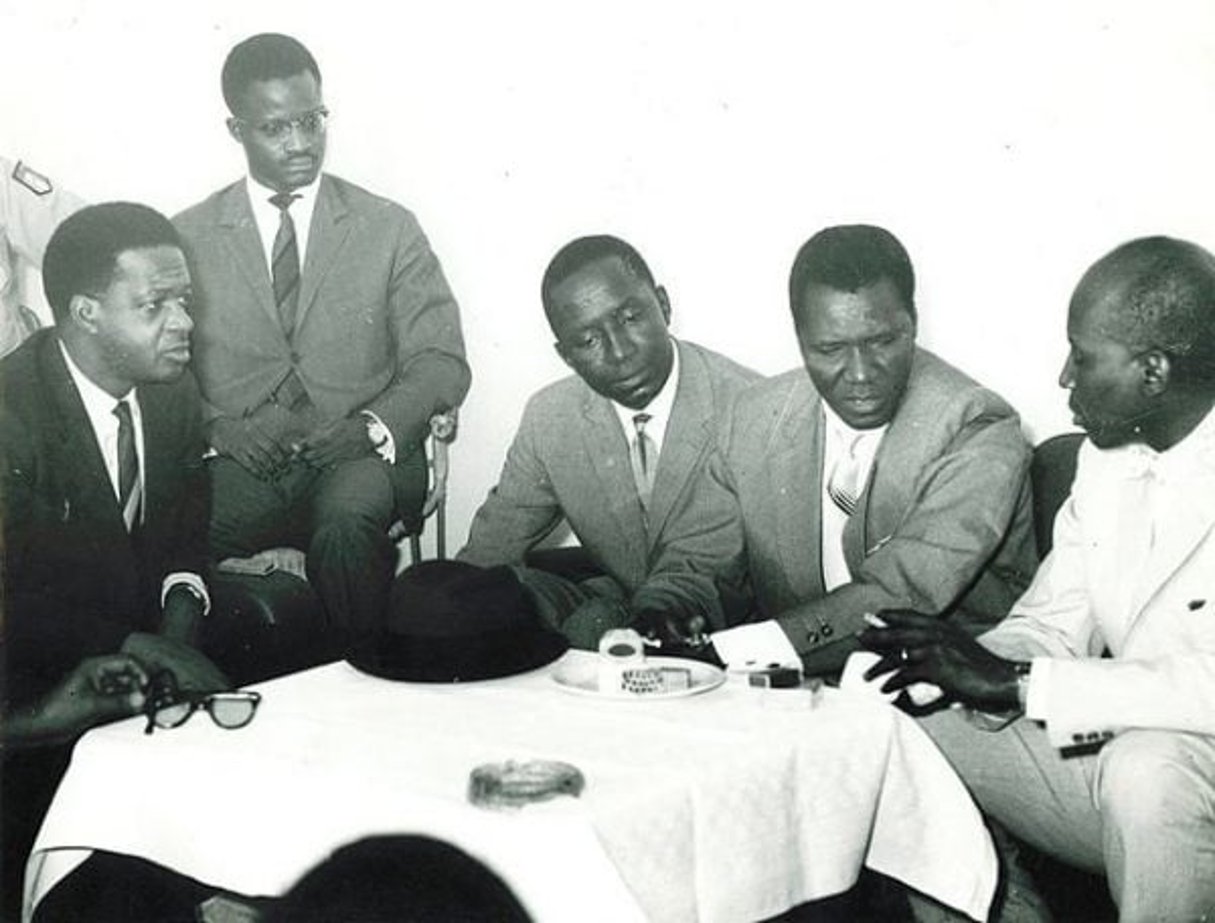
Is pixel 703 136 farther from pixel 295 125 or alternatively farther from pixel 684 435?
pixel 295 125

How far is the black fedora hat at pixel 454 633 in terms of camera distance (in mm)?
2887

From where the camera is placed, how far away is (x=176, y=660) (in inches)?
139

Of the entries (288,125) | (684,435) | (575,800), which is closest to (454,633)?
(575,800)

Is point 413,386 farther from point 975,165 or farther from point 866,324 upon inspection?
point 975,165

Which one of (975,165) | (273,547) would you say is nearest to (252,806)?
(273,547)

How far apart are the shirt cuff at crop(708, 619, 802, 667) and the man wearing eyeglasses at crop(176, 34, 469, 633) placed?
1.38 metres

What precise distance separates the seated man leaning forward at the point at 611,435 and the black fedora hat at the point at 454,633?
956 mm

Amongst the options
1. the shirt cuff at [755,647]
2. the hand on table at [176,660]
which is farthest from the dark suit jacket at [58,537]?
the shirt cuff at [755,647]

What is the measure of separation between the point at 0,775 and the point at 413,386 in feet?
4.75

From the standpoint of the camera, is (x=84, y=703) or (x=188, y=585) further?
(x=188, y=585)

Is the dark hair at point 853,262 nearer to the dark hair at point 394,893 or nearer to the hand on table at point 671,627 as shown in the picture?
the hand on table at point 671,627

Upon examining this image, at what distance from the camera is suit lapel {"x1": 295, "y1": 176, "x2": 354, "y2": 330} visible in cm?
420

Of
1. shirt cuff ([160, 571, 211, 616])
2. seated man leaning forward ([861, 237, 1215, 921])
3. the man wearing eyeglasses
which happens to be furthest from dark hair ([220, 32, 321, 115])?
seated man leaning forward ([861, 237, 1215, 921])

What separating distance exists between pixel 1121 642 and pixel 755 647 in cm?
76
